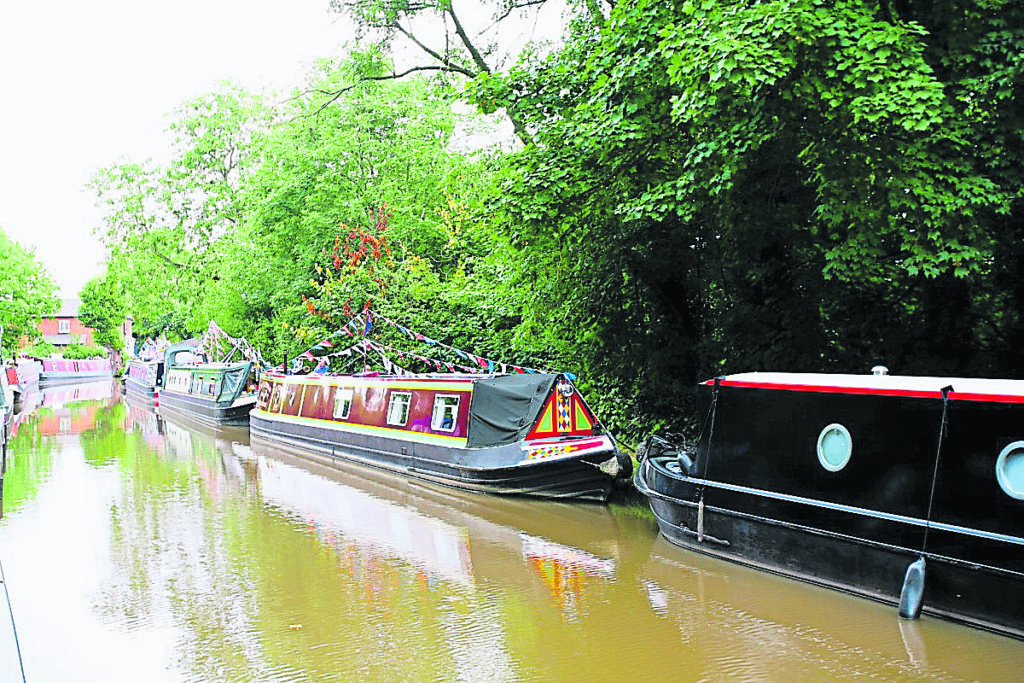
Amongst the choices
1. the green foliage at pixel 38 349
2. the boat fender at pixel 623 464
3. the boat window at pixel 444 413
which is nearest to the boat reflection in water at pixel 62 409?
the boat window at pixel 444 413

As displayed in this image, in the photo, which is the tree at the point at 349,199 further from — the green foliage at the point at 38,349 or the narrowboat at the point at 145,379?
the green foliage at the point at 38,349

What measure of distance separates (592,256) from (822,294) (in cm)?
263

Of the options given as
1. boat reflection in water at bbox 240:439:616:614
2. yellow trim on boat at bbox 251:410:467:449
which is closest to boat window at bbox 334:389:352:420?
yellow trim on boat at bbox 251:410:467:449

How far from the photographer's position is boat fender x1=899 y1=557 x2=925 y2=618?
644cm

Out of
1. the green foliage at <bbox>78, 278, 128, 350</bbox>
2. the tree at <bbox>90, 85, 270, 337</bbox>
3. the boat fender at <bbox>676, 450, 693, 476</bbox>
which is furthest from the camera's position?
the green foliage at <bbox>78, 278, 128, 350</bbox>

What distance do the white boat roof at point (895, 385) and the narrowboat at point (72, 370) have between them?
51.7 metres

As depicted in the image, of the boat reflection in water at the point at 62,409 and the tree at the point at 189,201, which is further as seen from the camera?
the tree at the point at 189,201

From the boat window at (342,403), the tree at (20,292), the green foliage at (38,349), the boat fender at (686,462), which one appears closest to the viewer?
the boat fender at (686,462)

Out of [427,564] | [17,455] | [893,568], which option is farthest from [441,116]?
[893,568]

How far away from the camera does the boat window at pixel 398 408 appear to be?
47.2 ft

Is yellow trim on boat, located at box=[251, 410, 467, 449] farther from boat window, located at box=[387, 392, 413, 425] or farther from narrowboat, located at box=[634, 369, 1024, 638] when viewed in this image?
narrowboat, located at box=[634, 369, 1024, 638]

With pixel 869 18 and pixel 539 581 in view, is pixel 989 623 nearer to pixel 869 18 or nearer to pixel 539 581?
pixel 539 581

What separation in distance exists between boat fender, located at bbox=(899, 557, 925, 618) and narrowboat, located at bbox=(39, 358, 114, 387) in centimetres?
5318

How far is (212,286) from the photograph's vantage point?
31.4m
